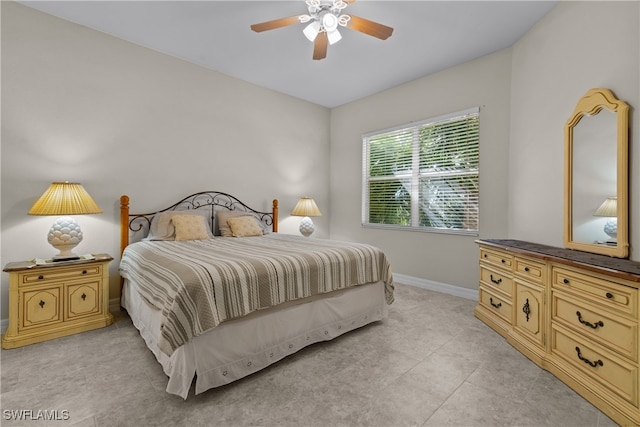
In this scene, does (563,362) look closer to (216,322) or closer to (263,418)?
(263,418)

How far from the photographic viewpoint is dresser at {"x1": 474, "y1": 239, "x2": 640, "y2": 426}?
1.50 meters

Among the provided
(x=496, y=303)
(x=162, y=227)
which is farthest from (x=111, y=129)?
(x=496, y=303)

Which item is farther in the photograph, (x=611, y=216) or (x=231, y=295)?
(x=611, y=216)

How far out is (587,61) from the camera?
220 centimetres

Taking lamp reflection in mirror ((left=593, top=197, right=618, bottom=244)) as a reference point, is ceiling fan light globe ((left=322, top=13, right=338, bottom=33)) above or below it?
above

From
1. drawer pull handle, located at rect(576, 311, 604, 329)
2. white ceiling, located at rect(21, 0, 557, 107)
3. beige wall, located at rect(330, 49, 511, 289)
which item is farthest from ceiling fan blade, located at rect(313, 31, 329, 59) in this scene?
drawer pull handle, located at rect(576, 311, 604, 329)

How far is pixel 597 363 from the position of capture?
1657 mm

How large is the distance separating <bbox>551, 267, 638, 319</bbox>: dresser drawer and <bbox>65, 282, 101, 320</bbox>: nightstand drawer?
3.74 metres

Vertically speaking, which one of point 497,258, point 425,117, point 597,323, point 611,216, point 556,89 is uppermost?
point 425,117

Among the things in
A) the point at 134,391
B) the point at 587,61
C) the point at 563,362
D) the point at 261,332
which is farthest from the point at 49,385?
the point at 587,61

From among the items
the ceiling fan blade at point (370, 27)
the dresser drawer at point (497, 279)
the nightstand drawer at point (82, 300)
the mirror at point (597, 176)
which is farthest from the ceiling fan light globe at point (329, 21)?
the nightstand drawer at point (82, 300)

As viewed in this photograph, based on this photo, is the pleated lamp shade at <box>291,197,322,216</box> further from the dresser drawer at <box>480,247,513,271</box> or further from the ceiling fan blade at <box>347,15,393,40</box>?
the ceiling fan blade at <box>347,15,393,40</box>

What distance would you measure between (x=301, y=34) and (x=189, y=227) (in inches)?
93.8

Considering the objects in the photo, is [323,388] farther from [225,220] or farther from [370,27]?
[370,27]
